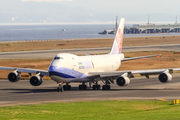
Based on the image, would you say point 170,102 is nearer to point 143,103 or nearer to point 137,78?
point 143,103

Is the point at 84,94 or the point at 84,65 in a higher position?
the point at 84,65

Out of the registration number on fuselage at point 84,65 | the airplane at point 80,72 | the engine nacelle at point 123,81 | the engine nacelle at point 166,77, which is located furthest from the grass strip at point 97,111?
the registration number on fuselage at point 84,65

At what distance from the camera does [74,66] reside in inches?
2029

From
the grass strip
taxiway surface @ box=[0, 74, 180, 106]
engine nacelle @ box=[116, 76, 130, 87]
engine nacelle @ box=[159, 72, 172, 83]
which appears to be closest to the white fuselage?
taxiway surface @ box=[0, 74, 180, 106]

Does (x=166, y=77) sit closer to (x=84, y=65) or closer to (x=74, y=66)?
(x=84, y=65)

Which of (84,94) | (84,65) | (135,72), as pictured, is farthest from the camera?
(84,65)

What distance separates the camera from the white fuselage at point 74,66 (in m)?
49.3

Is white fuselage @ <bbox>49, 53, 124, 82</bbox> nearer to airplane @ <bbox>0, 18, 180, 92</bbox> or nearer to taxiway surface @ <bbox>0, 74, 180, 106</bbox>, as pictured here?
airplane @ <bbox>0, 18, 180, 92</bbox>

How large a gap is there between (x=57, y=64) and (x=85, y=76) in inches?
245

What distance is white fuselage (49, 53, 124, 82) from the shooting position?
162 ft

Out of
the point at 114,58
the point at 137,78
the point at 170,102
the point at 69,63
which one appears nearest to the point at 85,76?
the point at 69,63

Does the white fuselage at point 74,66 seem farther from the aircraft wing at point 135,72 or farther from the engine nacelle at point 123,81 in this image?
the engine nacelle at point 123,81

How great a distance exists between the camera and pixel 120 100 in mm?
43500

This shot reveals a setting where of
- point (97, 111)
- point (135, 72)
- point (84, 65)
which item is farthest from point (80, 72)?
point (97, 111)
